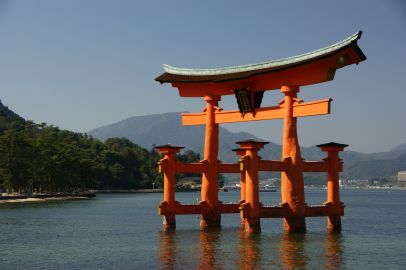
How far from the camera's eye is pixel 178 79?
36.3 m

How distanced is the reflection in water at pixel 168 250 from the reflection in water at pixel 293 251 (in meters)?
4.44

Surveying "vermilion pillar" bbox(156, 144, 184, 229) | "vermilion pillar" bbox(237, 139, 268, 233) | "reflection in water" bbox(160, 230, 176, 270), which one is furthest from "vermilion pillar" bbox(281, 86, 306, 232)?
"vermilion pillar" bbox(156, 144, 184, 229)

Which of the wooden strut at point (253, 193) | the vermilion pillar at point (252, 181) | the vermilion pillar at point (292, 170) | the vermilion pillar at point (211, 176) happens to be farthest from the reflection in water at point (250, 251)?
the vermilion pillar at point (211, 176)

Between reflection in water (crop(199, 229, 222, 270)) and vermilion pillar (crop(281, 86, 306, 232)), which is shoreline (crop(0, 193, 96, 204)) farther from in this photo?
vermilion pillar (crop(281, 86, 306, 232))

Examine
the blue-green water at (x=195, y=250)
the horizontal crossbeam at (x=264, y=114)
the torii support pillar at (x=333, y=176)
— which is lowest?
the blue-green water at (x=195, y=250)

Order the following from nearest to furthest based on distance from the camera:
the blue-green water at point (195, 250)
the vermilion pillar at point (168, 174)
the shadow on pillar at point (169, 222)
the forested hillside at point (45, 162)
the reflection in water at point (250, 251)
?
the reflection in water at point (250, 251) < the blue-green water at point (195, 250) < the vermilion pillar at point (168, 174) < the shadow on pillar at point (169, 222) < the forested hillside at point (45, 162)

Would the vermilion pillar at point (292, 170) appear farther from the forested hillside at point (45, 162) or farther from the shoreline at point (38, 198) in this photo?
the forested hillside at point (45, 162)

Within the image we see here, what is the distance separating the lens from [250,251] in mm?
26297

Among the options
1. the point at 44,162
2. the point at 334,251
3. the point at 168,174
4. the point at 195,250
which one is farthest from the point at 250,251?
the point at 44,162

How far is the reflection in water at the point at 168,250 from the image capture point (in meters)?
23.2

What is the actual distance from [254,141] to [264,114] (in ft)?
12.1

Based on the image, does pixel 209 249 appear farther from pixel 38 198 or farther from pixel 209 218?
pixel 38 198

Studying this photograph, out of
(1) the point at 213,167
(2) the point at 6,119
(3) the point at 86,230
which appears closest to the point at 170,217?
(1) the point at 213,167

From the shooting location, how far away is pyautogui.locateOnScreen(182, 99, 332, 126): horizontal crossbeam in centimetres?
2897
